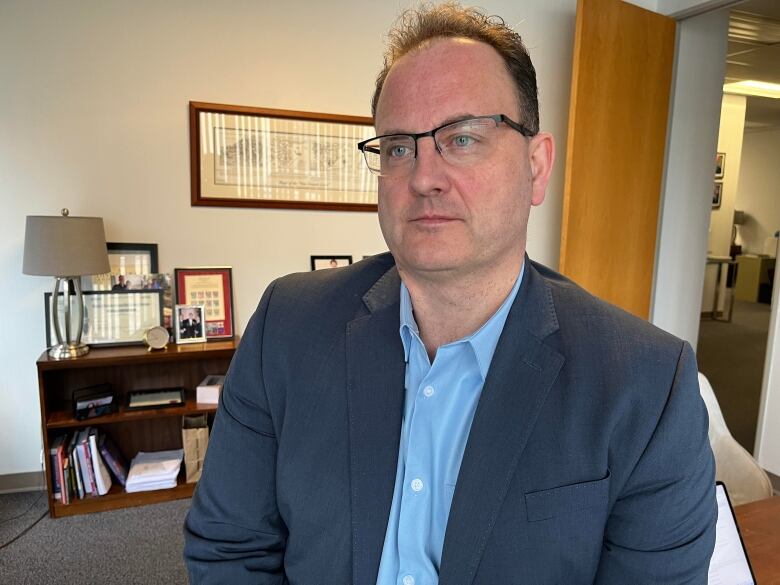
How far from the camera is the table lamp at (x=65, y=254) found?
6.91 feet

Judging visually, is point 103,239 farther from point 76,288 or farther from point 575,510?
point 575,510

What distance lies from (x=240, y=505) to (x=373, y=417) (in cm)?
29

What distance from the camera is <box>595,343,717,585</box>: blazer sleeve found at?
2.46ft

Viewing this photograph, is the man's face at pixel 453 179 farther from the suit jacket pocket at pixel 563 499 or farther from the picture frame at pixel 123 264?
the picture frame at pixel 123 264

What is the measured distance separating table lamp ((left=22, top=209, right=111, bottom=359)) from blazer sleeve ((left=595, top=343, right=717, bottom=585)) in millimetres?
2177

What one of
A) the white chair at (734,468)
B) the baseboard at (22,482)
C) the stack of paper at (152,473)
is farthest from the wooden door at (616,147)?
the baseboard at (22,482)

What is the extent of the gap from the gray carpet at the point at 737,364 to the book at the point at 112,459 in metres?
3.40

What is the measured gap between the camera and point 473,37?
89 cm

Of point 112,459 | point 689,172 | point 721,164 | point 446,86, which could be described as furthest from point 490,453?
point 721,164

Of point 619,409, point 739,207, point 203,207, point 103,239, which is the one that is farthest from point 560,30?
point 739,207

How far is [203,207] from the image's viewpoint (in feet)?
8.53

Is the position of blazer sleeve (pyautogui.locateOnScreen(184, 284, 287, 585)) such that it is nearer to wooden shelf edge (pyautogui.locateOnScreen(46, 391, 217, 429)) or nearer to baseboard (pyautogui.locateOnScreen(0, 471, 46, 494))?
wooden shelf edge (pyautogui.locateOnScreen(46, 391, 217, 429))

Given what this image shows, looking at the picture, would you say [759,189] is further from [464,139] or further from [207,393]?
[464,139]

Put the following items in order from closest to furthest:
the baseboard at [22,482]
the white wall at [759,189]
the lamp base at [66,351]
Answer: the lamp base at [66,351] → the baseboard at [22,482] → the white wall at [759,189]
